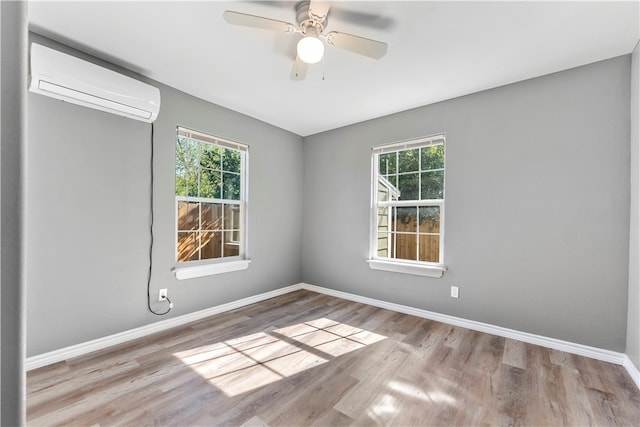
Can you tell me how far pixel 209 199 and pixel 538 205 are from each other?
3.38 meters

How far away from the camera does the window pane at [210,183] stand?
318cm

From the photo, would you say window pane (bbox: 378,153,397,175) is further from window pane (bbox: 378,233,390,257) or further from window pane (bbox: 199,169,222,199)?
window pane (bbox: 199,169,222,199)

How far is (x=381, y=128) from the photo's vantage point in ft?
11.8

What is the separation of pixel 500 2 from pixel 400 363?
8.47ft

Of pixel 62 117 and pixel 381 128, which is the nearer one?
pixel 62 117

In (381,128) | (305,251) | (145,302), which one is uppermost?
(381,128)

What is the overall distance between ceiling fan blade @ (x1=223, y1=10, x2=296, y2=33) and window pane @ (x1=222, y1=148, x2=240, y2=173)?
193cm

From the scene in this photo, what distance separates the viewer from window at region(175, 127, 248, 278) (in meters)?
2.99

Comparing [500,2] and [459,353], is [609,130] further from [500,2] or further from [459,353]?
[459,353]

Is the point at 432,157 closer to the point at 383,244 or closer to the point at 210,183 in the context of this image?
the point at 383,244

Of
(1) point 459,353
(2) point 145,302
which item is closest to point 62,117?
(2) point 145,302

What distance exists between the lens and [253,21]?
5.44 ft

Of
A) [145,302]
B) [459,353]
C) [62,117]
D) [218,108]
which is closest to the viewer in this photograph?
[62,117]

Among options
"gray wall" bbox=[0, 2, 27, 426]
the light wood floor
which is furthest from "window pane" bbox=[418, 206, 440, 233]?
"gray wall" bbox=[0, 2, 27, 426]
